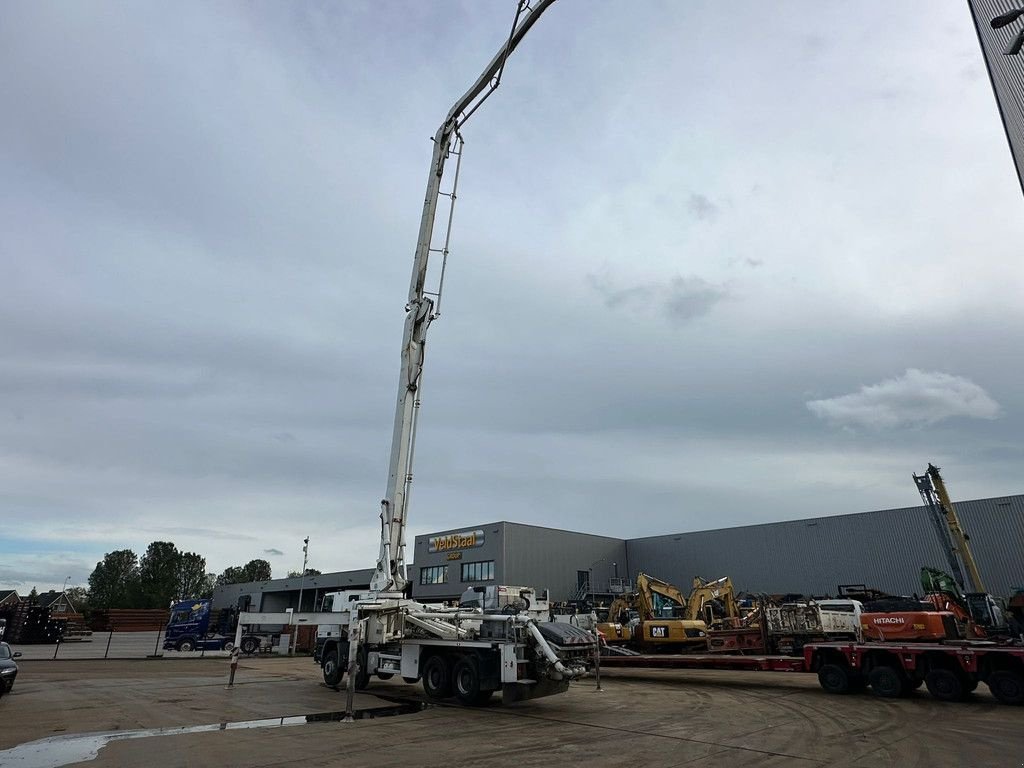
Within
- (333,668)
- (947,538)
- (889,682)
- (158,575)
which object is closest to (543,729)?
(333,668)

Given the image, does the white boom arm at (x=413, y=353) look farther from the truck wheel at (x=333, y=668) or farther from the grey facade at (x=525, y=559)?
the grey facade at (x=525, y=559)

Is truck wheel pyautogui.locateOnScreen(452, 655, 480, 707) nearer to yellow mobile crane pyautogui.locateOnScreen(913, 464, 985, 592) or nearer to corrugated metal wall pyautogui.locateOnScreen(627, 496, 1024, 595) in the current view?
yellow mobile crane pyautogui.locateOnScreen(913, 464, 985, 592)

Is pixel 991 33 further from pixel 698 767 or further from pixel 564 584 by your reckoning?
pixel 564 584

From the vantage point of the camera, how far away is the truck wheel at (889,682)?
1540 centimetres

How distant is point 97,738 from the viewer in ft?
34.4

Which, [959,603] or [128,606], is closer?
[959,603]

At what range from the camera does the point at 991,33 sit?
Result: 72.0ft

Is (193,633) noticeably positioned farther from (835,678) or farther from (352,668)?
(835,678)

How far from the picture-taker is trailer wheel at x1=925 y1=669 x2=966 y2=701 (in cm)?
1451

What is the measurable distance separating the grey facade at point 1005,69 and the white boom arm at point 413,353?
1498cm

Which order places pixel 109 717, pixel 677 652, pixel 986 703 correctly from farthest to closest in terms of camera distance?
1. pixel 677 652
2. pixel 986 703
3. pixel 109 717

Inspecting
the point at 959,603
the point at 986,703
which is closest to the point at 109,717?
the point at 986,703

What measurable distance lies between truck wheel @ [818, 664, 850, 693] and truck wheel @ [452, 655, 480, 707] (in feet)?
30.5

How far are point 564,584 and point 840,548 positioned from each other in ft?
74.3
